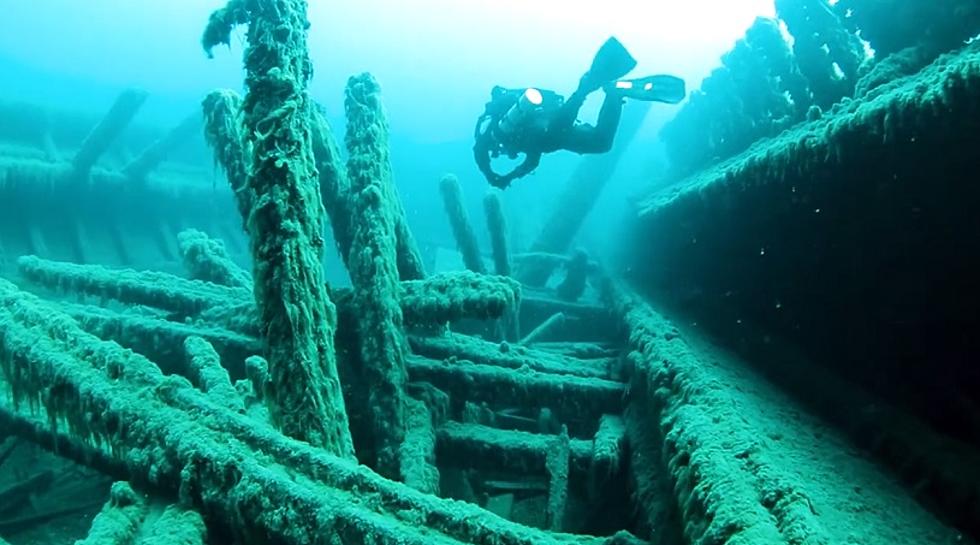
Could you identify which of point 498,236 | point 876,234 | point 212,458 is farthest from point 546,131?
point 212,458

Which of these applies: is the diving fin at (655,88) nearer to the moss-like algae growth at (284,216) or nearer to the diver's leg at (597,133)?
the diver's leg at (597,133)

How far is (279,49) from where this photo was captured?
2.06m

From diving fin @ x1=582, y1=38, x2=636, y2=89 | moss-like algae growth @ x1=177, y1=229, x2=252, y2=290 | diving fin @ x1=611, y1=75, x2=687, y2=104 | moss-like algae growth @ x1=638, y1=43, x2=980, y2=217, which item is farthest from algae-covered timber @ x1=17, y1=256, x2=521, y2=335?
diving fin @ x1=611, y1=75, x2=687, y2=104

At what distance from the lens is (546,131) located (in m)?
5.61

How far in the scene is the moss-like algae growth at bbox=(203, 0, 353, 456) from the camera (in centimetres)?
202

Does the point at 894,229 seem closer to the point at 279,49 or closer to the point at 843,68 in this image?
the point at 843,68

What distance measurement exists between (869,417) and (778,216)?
3.40ft

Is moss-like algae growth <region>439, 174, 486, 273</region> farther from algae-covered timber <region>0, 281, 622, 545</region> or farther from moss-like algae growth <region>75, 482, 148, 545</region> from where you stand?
moss-like algae growth <region>75, 482, 148, 545</region>

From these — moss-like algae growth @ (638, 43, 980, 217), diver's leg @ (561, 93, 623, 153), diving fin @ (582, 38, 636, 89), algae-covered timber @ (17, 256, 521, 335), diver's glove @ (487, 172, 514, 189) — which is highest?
diving fin @ (582, 38, 636, 89)

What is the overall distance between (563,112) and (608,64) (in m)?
0.53

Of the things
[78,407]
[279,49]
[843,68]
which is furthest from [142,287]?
[843,68]

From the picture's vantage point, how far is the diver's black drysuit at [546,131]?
5.59 meters

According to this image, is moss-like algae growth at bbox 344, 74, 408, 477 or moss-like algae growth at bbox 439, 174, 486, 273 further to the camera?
moss-like algae growth at bbox 439, 174, 486, 273

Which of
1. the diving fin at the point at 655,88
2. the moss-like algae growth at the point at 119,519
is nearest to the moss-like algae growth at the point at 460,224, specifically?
the diving fin at the point at 655,88
